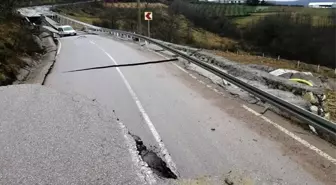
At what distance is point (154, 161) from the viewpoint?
5.35 meters

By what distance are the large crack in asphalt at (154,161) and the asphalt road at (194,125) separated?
6.4 inches

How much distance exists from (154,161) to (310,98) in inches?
186

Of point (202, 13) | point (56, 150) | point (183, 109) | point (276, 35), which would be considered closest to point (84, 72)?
point (183, 109)

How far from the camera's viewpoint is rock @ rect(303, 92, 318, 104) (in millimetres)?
8057

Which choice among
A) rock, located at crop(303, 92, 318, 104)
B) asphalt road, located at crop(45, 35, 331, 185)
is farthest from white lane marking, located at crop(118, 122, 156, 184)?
rock, located at crop(303, 92, 318, 104)

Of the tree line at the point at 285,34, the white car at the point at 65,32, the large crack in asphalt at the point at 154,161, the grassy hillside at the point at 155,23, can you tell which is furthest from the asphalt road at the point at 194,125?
the tree line at the point at 285,34

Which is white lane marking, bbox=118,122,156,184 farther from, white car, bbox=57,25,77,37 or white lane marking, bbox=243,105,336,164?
white car, bbox=57,25,77,37

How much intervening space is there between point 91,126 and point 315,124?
4.19 meters

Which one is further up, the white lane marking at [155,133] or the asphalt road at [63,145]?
the asphalt road at [63,145]

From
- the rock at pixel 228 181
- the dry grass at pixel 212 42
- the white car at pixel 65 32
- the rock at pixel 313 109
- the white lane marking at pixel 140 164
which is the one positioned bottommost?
the dry grass at pixel 212 42

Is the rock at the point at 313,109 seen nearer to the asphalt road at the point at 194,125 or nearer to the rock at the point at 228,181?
the asphalt road at the point at 194,125

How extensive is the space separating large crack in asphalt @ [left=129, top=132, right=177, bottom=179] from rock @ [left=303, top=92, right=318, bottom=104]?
438 cm

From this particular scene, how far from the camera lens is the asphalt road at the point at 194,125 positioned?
488 cm

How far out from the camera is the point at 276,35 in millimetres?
81625
